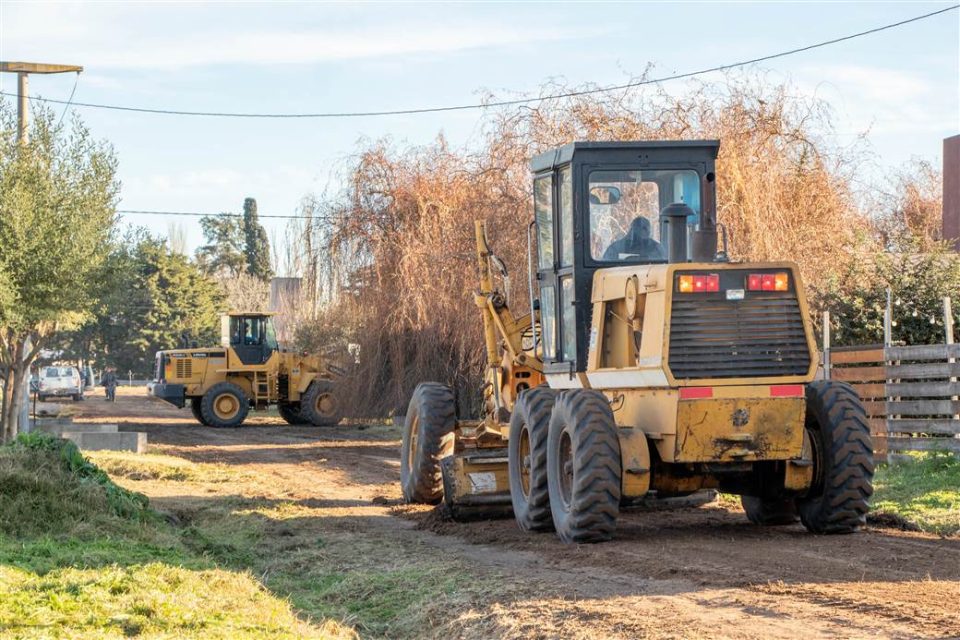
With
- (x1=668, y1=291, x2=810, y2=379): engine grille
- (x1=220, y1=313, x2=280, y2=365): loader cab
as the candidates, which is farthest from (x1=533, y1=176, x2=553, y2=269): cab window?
(x1=220, y1=313, x2=280, y2=365): loader cab

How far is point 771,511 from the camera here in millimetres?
11219

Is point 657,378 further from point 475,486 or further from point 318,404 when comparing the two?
point 318,404

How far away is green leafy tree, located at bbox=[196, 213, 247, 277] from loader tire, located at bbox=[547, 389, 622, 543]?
3239 inches

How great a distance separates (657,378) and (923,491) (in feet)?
16.2

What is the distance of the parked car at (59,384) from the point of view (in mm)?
54000

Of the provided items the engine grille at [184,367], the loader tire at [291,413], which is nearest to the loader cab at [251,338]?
the engine grille at [184,367]

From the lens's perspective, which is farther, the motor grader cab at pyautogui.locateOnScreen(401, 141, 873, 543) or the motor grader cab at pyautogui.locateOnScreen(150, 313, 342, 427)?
the motor grader cab at pyautogui.locateOnScreen(150, 313, 342, 427)

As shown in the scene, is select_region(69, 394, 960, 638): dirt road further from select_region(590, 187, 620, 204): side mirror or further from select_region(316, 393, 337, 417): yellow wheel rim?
select_region(316, 393, 337, 417): yellow wheel rim

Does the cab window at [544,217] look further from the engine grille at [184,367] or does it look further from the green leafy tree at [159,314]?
the green leafy tree at [159,314]

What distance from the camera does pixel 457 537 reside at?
11.6 meters

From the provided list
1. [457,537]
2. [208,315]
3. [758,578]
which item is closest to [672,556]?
[758,578]

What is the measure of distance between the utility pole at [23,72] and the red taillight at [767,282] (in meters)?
17.7

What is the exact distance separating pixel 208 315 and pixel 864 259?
54099 millimetres

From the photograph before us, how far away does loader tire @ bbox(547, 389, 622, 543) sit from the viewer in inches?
389
